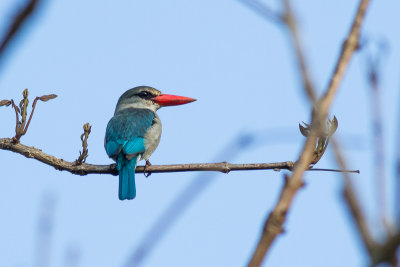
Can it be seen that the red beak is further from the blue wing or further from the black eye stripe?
the blue wing

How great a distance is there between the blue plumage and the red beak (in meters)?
0.49

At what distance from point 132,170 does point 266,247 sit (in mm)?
4592

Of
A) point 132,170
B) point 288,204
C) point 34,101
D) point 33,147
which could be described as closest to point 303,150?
point 288,204

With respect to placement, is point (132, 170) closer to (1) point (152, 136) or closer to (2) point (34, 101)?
(1) point (152, 136)

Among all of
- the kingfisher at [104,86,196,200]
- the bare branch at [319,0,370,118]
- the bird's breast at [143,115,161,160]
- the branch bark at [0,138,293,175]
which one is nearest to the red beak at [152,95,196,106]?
the kingfisher at [104,86,196,200]

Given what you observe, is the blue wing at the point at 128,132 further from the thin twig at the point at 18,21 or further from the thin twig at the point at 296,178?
the thin twig at the point at 18,21

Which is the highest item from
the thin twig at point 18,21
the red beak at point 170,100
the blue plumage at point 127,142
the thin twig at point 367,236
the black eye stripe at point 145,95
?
the black eye stripe at point 145,95

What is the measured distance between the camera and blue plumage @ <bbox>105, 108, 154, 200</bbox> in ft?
17.0

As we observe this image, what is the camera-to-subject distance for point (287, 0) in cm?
83

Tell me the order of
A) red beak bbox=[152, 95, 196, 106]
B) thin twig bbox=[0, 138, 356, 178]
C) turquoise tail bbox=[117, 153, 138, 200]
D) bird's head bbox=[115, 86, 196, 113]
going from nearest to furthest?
thin twig bbox=[0, 138, 356, 178] < turquoise tail bbox=[117, 153, 138, 200] < red beak bbox=[152, 95, 196, 106] < bird's head bbox=[115, 86, 196, 113]

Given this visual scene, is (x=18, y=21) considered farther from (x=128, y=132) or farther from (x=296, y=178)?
(x=128, y=132)

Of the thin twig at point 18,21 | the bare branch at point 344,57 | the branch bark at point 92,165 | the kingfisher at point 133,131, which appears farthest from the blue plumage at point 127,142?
the thin twig at point 18,21

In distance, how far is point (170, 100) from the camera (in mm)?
7098

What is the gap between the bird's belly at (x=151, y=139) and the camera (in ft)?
19.0
